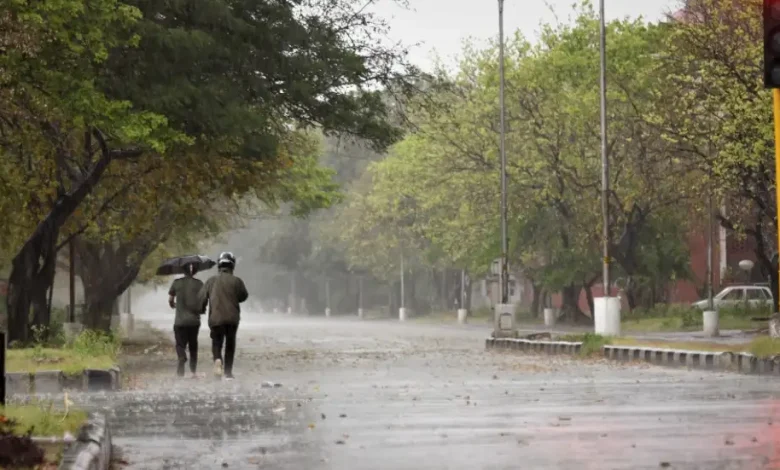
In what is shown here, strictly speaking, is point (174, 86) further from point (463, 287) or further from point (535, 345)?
point (463, 287)

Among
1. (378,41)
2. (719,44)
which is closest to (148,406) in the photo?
(378,41)

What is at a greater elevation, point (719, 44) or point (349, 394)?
point (719, 44)

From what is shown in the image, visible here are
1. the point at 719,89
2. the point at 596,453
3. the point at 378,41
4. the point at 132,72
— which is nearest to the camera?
the point at 596,453

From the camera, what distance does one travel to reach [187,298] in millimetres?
27906

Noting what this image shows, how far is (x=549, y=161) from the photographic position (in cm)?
6378

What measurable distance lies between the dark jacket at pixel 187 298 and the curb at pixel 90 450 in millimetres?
14249

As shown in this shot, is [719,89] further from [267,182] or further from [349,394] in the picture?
[349,394]

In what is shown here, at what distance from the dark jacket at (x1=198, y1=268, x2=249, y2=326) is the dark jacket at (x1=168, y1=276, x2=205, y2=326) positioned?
53.2 inches

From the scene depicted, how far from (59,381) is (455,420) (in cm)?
1065

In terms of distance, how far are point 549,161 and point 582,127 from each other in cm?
184

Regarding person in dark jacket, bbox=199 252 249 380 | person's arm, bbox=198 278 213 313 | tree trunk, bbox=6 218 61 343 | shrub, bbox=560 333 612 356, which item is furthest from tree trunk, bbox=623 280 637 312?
person in dark jacket, bbox=199 252 249 380

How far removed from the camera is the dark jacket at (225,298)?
26.2 metres

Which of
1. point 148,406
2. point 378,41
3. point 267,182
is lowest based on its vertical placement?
point 148,406

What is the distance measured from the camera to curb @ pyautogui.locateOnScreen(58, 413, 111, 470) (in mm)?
10047
